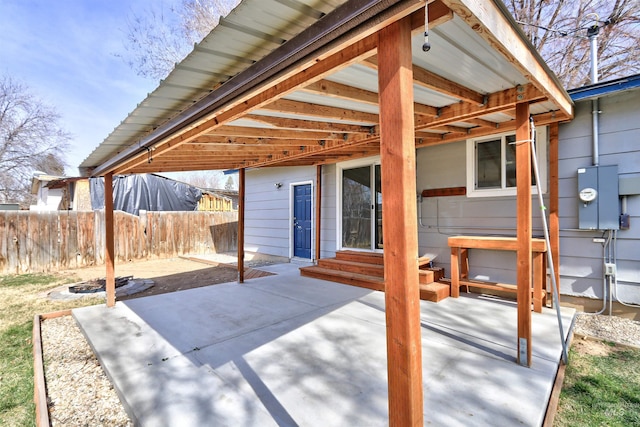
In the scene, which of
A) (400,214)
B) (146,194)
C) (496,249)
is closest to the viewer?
(400,214)

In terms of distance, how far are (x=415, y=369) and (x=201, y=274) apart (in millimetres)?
6715

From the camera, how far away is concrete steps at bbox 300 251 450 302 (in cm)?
427

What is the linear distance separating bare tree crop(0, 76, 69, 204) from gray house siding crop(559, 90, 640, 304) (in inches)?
822

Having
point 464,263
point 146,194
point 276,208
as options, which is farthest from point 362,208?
point 146,194

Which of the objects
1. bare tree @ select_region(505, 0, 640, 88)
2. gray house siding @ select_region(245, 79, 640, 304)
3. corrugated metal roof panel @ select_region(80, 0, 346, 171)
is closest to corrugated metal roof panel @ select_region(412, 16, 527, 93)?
corrugated metal roof panel @ select_region(80, 0, 346, 171)

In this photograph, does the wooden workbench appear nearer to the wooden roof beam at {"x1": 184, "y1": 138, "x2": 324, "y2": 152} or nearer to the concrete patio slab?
the concrete patio slab

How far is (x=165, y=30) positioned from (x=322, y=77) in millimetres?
10750

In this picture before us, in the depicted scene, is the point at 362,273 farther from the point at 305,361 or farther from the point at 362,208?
the point at 305,361

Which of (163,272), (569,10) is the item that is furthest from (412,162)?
(569,10)

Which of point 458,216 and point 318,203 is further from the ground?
point 318,203

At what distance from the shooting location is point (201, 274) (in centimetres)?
709

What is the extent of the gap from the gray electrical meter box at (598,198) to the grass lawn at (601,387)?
132 cm

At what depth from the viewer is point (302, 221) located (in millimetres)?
7500

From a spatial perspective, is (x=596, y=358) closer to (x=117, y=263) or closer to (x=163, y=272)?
(x=163, y=272)
